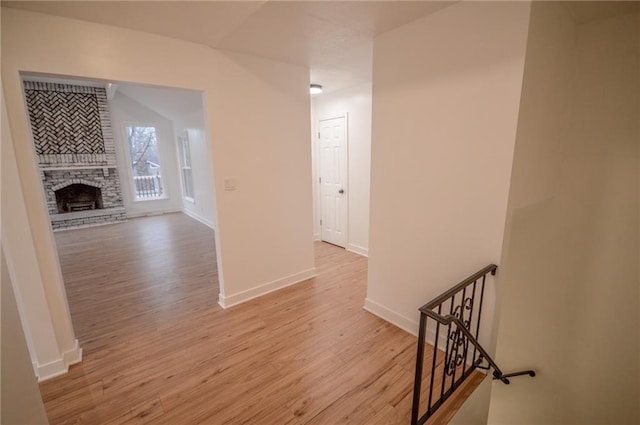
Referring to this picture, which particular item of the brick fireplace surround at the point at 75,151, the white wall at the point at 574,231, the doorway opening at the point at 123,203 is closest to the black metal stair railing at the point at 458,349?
the white wall at the point at 574,231

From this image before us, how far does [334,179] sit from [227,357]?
3080 mm

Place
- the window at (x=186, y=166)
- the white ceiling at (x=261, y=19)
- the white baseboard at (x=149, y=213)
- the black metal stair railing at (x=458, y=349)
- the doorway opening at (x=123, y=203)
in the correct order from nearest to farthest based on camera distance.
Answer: the black metal stair railing at (x=458, y=349)
the white ceiling at (x=261, y=19)
the doorway opening at (x=123, y=203)
the window at (x=186, y=166)
the white baseboard at (x=149, y=213)

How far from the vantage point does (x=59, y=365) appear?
2078 millimetres

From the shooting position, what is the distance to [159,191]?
758 centimetres

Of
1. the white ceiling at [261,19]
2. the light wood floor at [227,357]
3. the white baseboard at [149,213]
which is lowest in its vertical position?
the light wood floor at [227,357]

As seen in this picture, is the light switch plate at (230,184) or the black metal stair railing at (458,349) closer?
the black metal stair railing at (458,349)

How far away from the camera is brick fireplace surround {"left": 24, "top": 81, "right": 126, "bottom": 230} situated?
5668 millimetres

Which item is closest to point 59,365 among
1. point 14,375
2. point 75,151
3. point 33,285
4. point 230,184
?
point 33,285

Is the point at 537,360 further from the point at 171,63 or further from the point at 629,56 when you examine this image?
the point at 171,63

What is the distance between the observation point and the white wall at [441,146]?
1749mm

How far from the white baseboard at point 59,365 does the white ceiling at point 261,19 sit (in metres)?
2.35

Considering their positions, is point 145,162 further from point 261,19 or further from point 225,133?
point 261,19

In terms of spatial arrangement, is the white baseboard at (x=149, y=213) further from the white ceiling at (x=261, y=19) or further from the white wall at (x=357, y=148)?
the white ceiling at (x=261, y=19)

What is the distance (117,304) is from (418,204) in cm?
319
